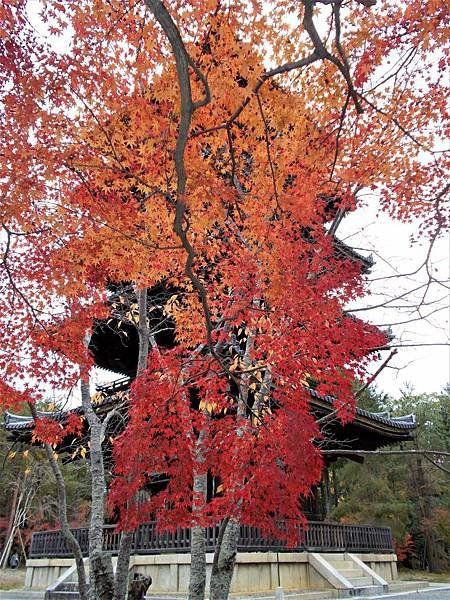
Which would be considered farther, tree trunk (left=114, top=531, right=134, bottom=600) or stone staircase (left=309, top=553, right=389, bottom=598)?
stone staircase (left=309, top=553, right=389, bottom=598)

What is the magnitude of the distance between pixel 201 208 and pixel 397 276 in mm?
2869

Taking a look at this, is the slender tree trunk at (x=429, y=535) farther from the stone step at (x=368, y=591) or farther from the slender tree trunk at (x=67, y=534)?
the slender tree trunk at (x=67, y=534)

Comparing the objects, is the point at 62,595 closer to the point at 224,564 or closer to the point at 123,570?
the point at 123,570

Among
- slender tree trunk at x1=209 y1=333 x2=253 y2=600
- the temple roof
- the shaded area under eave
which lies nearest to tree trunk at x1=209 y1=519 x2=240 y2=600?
slender tree trunk at x1=209 y1=333 x2=253 y2=600

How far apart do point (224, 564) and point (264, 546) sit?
628 centimetres

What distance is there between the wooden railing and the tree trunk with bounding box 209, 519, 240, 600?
409cm

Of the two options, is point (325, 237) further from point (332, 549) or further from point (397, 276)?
point (332, 549)

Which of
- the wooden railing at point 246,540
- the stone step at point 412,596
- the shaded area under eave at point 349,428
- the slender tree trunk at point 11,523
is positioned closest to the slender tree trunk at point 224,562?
the wooden railing at point 246,540

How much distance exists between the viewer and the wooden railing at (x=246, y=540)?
12.3 meters

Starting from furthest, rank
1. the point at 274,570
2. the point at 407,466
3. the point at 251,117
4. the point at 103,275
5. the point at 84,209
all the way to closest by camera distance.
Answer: the point at 407,466 < the point at 274,570 < the point at 103,275 < the point at 84,209 < the point at 251,117

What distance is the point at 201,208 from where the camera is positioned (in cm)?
707

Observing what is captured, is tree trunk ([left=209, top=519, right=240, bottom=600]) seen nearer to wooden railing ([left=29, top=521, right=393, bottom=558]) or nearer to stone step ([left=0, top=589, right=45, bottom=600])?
wooden railing ([left=29, top=521, right=393, bottom=558])

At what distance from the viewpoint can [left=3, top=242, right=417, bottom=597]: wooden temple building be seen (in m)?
12.0

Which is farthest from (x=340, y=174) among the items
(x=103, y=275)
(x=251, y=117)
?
(x=103, y=275)
